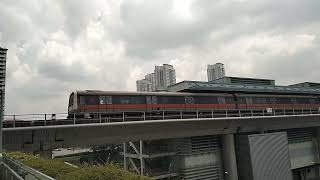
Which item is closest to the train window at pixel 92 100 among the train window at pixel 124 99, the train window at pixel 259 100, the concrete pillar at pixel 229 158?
the train window at pixel 124 99

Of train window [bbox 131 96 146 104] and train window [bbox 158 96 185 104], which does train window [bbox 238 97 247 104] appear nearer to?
train window [bbox 158 96 185 104]

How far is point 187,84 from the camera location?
40281 millimetres

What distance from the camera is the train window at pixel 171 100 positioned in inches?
1459

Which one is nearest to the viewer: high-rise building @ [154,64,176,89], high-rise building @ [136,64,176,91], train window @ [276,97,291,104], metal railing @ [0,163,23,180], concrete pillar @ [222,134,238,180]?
metal railing @ [0,163,23,180]

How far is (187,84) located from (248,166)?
579 inches

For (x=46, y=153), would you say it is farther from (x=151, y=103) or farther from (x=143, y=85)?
(x=143, y=85)

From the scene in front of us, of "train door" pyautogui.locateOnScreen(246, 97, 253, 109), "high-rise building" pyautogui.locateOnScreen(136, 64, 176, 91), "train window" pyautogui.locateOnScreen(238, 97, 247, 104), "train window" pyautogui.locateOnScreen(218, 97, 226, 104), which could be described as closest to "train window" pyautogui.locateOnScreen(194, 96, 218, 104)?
"train window" pyautogui.locateOnScreen(218, 97, 226, 104)

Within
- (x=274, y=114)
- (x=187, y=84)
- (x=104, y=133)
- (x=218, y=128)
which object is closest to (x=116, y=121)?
(x=104, y=133)

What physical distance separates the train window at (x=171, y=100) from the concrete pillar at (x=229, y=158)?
9.48 meters

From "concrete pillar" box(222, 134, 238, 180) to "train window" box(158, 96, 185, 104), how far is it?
9.48m

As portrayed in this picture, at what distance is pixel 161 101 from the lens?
37.1 m

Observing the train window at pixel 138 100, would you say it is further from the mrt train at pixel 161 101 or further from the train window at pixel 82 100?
the train window at pixel 82 100

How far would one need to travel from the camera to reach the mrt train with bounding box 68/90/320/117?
1261 inches

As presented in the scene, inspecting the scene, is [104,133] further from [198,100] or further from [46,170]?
[46,170]
